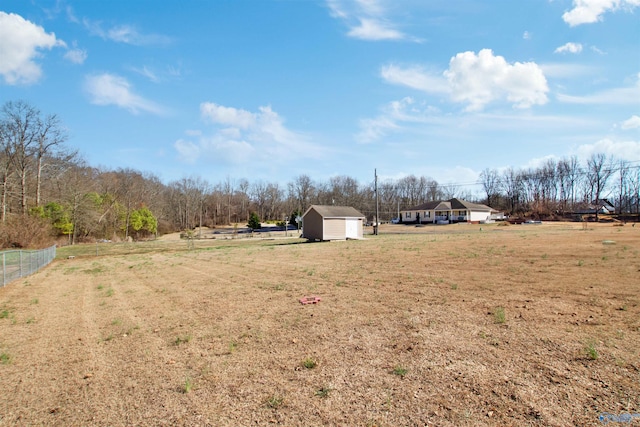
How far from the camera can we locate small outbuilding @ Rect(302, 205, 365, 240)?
33062 millimetres

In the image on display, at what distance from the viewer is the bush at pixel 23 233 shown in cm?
2881

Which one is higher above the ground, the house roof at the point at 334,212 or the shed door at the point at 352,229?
the house roof at the point at 334,212

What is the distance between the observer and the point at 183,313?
26.6ft

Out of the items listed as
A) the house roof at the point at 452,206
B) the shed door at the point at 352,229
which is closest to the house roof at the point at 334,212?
the shed door at the point at 352,229

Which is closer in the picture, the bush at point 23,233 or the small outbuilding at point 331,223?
the bush at point 23,233

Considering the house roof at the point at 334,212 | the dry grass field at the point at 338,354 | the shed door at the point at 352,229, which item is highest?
the house roof at the point at 334,212

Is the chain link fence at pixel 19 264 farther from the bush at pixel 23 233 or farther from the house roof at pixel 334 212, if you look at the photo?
the house roof at pixel 334 212

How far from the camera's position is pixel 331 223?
3325cm

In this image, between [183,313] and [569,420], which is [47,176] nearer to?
[183,313]

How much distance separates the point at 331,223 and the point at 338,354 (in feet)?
91.8

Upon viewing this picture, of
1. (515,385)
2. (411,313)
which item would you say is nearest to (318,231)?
(411,313)

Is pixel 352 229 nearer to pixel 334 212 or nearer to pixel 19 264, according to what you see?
pixel 334 212

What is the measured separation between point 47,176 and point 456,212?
213 ft

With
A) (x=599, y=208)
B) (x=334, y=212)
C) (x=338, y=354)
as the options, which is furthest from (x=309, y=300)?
(x=599, y=208)
